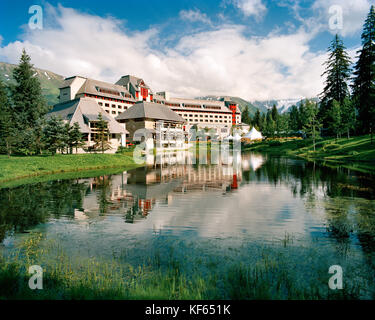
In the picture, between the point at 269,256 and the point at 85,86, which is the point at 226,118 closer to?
the point at 85,86

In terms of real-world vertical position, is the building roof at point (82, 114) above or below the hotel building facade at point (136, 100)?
below

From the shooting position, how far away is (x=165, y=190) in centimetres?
1833

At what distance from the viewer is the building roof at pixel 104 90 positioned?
71.2 metres

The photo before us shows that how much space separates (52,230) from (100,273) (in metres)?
4.79

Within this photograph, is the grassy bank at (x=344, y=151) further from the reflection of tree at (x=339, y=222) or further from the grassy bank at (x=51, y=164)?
the grassy bank at (x=51, y=164)

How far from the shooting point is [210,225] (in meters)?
10.6

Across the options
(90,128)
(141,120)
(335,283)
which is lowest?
(335,283)

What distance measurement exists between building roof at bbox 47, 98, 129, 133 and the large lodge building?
494mm

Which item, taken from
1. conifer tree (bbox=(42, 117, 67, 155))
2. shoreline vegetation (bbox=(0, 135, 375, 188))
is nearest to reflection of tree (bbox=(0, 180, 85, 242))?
shoreline vegetation (bbox=(0, 135, 375, 188))

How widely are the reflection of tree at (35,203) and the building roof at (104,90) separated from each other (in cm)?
5749

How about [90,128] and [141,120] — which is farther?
[141,120]

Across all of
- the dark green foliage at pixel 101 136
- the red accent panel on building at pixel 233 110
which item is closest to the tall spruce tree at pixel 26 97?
the dark green foliage at pixel 101 136

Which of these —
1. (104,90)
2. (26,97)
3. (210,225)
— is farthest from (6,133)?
(104,90)
